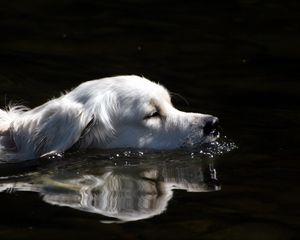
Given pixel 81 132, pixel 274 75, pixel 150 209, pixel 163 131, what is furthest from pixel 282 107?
pixel 150 209

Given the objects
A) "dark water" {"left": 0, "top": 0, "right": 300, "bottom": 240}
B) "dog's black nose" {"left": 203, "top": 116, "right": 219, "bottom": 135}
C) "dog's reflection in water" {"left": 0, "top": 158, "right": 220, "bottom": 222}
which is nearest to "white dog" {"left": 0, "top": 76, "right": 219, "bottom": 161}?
"dog's black nose" {"left": 203, "top": 116, "right": 219, "bottom": 135}

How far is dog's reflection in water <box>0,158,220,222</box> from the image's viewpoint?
6691mm

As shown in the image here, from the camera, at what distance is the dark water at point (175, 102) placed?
6434 millimetres

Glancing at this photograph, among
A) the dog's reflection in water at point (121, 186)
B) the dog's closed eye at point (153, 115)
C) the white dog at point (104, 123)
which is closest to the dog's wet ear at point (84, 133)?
the white dog at point (104, 123)

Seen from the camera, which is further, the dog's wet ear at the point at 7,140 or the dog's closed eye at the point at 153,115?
the dog's closed eye at the point at 153,115

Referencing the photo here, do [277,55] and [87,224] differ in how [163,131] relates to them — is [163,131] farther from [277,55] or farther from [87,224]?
[277,55]

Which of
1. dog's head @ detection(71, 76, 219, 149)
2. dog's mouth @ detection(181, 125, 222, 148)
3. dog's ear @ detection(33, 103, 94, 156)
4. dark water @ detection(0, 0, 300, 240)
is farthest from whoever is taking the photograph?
dog's mouth @ detection(181, 125, 222, 148)

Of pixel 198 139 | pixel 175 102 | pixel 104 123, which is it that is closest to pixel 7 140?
pixel 104 123

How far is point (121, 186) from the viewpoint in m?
7.40

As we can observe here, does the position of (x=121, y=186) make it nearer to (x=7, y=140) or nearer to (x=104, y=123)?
(x=104, y=123)

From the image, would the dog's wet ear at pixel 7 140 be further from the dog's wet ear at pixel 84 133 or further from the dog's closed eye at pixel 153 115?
→ the dog's closed eye at pixel 153 115

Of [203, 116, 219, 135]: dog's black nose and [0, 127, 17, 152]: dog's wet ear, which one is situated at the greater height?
[203, 116, 219, 135]: dog's black nose

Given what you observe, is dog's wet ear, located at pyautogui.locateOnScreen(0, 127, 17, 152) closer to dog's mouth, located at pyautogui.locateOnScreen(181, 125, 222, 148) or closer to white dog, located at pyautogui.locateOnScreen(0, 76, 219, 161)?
white dog, located at pyautogui.locateOnScreen(0, 76, 219, 161)

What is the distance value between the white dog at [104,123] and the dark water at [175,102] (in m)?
0.15
